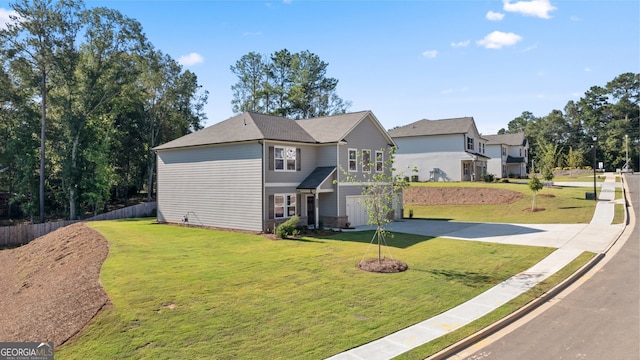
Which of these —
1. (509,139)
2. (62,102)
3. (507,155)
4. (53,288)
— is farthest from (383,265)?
(509,139)

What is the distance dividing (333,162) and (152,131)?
33614mm

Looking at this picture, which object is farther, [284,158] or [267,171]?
[284,158]

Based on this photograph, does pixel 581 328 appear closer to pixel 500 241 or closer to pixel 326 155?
pixel 500 241

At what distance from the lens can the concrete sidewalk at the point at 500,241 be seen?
8.21 m

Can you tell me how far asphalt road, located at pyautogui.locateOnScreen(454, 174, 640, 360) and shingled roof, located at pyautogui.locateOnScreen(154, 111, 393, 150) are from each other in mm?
16607

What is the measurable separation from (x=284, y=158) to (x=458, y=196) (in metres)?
22.0

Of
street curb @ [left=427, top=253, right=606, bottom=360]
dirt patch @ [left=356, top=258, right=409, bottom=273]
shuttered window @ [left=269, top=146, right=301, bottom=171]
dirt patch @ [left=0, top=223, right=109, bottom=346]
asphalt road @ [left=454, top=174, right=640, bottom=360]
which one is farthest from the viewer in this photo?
shuttered window @ [left=269, top=146, right=301, bottom=171]

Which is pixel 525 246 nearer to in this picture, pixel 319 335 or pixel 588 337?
pixel 588 337

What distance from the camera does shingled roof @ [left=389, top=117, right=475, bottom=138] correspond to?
47906 millimetres

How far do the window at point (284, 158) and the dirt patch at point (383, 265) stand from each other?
35.4 ft

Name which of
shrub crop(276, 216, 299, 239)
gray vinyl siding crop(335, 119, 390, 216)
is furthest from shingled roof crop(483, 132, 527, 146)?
shrub crop(276, 216, 299, 239)

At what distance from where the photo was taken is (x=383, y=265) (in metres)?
14.2

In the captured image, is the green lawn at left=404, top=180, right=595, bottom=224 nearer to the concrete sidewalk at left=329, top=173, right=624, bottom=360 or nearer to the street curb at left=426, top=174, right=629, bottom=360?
the concrete sidewalk at left=329, top=173, right=624, bottom=360

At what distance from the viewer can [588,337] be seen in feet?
27.9
